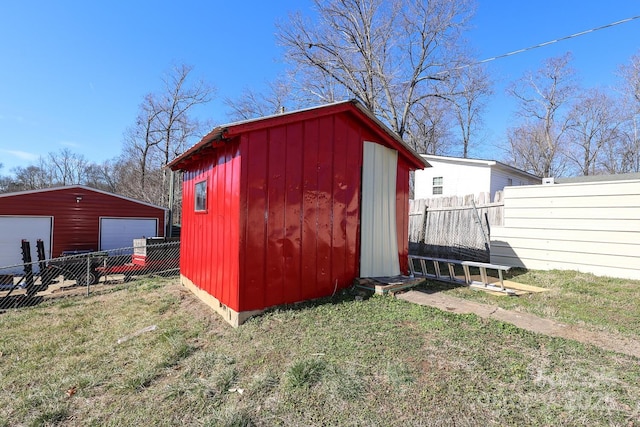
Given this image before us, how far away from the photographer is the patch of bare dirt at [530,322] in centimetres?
321

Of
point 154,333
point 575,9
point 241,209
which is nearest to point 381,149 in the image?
point 241,209

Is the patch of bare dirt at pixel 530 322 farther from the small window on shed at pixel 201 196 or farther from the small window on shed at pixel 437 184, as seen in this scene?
the small window on shed at pixel 437 184

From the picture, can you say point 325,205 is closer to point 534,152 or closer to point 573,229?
point 573,229

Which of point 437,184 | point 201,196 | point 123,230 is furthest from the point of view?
point 437,184

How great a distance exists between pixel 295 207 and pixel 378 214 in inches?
68.5

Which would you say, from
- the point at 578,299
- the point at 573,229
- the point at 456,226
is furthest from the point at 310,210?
the point at 456,226

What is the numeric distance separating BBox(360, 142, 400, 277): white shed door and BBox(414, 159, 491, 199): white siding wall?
8557 mm

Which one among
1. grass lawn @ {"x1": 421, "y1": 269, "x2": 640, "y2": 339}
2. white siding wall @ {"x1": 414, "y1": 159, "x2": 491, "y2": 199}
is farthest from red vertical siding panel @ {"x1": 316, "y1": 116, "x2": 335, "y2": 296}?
white siding wall @ {"x1": 414, "y1": 159, "x2": 491, "y2": 199}

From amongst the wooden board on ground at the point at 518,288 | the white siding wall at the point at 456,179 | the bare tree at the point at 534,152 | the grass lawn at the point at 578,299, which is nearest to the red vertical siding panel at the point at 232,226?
the grass lawn at the point at 578,299

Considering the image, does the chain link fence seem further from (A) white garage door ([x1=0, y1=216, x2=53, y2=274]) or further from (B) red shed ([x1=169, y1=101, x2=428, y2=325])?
(B) red shed ([x1=169, y1=101, x2=428, y2=325])

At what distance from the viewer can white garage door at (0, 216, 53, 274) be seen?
1198 cm

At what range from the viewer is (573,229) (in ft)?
22.1

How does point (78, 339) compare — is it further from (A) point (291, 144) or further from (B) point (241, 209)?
(A) point (291, 144)

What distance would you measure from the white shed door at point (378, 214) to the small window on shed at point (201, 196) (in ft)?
8.90
